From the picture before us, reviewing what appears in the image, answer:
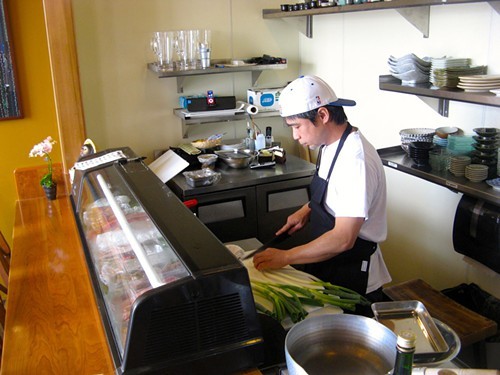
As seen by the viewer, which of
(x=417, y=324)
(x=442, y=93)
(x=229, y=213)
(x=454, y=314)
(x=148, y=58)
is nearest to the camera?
(x=417, y=324)

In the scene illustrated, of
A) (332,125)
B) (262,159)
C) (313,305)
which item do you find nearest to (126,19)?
(262,159)

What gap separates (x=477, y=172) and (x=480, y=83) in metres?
0.46

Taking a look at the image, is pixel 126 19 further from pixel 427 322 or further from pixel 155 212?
pixel 427 322

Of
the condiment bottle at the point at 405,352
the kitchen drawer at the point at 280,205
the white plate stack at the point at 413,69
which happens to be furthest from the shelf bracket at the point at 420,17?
the condiment bottle at the point at 405,352

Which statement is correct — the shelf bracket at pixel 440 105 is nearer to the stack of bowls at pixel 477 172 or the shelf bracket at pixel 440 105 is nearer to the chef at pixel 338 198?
the stack of bowls at pixel 477 172

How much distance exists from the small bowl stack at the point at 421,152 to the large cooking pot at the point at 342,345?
5.58 feet

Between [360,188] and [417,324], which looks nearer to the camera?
[417,324]

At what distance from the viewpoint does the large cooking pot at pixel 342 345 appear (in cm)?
134

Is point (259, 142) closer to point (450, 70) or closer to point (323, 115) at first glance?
point (450, 70)

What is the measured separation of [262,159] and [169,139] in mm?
867

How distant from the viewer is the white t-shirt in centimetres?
211

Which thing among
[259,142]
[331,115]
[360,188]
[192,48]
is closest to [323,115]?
[331,115]

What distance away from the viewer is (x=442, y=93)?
258cm

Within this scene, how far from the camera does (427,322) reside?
1.47 meters
